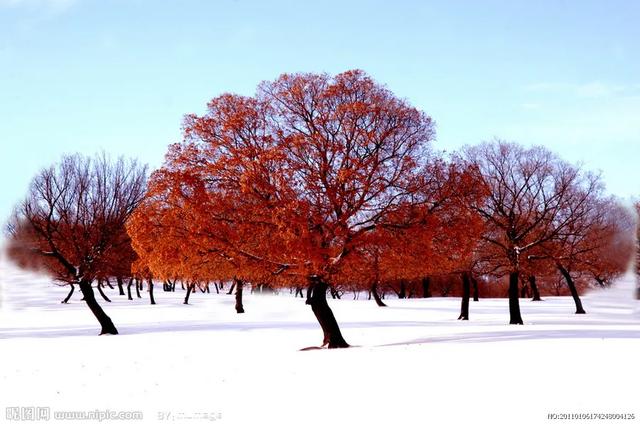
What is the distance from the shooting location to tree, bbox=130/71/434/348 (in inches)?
896

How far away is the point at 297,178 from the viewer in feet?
75.4

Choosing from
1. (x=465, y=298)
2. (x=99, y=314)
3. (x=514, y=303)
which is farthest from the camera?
(x=465, y=298)

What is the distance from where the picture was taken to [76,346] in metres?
29.5

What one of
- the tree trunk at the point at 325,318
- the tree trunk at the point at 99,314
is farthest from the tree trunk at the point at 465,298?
the tree trunk at the point at 99,314

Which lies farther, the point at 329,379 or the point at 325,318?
the point at 325,318

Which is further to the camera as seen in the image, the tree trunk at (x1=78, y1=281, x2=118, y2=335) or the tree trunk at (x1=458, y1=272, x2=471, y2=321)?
the tree trunk at (x1=458, y1=272, x2=471, y2=321)

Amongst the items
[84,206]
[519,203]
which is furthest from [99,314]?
[519,203]

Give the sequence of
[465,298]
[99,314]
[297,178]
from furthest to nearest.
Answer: [465,298], [99,314], [297,178]

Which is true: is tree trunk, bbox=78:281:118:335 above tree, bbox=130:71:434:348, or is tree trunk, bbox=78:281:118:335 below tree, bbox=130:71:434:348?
below

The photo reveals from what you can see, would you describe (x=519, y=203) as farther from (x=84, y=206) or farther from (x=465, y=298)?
A: (x=84, y=206)

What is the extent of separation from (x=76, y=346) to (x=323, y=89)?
57.5 feet

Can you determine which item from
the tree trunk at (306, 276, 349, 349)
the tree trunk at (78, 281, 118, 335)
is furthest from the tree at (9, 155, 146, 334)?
the tree trunk at (306, 276, 349, 349)

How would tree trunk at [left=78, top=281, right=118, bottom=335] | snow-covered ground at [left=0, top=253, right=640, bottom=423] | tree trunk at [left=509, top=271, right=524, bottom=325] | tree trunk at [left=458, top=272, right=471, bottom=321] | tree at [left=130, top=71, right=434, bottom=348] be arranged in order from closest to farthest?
snow-covered ground at [left=0, top=253, right=640, bottom=423], tree at [left=130, top=71, right=434, bottom=348], tree trunk at [left=78, top=281, right=118, bottom=335], tree trunk at [left=509, top=271, right=524, bottom=325], tree trunk at [left=458, top=272, right=471, bottom=321]

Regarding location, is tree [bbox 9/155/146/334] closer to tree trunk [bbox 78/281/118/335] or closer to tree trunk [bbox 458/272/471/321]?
tree trunk [bbox 78/281/118/335]
